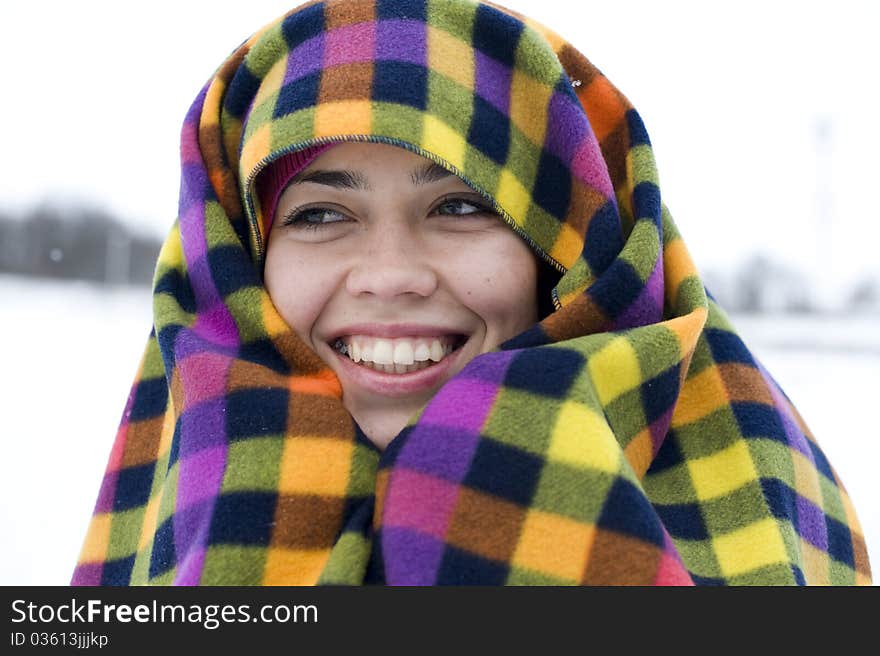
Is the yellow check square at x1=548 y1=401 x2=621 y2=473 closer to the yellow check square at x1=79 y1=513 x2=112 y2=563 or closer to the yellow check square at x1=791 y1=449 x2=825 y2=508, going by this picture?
the yellow check square at x1=791 y1=449 x2=825 y2=508

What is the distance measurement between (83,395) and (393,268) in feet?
4.99

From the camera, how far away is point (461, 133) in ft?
3.19

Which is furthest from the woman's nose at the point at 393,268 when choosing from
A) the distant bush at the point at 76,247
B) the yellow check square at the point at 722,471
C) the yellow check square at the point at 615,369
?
the distant bush at the point at 76,247

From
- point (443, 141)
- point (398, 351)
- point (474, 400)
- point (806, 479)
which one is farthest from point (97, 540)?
point (806, 479)

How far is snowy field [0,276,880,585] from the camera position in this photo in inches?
69.0

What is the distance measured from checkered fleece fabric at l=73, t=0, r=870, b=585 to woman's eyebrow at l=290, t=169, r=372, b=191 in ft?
0.15

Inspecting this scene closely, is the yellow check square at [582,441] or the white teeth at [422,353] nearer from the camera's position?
the yellow check square at [582,441]

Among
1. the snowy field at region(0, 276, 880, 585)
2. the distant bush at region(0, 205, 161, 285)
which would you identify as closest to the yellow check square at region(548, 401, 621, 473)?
the snowy field at region(0, 276, 880, 585)

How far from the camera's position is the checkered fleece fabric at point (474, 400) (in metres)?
0.79

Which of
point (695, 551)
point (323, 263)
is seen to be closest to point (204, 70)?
point (323, 263)

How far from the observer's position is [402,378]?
39.5 inches

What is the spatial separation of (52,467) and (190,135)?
3.65 ft

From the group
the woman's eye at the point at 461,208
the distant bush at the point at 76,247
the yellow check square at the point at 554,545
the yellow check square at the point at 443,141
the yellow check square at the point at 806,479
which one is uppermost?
the yellow check square at the point at 443,141

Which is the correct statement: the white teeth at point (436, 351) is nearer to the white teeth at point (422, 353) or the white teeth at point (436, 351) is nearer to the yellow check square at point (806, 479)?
the white teeth at point (422, 353)
